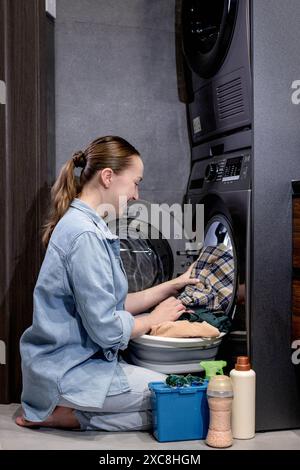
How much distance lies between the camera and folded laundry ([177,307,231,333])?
234cm

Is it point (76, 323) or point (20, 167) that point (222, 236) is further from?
point (20, 167)

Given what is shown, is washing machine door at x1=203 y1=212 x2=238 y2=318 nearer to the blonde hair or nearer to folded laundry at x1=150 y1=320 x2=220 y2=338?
folded laundry at x1=150 y1=320 x2=220 y2=338

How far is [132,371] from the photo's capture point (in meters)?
2.26

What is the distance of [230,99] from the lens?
93.8 inches

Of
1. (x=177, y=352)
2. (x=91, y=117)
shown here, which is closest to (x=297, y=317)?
(x=177, y=352)

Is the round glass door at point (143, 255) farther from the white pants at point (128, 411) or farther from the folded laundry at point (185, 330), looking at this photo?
the white pants at point (128, 411)

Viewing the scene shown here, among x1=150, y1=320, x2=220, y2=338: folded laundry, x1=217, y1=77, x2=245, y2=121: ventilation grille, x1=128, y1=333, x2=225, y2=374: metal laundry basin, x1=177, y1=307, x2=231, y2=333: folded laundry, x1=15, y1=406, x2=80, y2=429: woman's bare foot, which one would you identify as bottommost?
x1=15, y1=406, x2=80, y2=429: woman's bare foot

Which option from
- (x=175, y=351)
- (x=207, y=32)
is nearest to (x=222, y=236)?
(x=175, y=351)

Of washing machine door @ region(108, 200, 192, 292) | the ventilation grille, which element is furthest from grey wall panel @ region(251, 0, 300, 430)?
washing machine door @ region(108, 200, 192, 292)

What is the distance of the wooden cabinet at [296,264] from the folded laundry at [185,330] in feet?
0.93

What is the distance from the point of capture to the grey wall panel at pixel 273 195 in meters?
2.21

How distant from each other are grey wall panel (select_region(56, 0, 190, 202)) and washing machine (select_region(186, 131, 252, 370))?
0.31 metres

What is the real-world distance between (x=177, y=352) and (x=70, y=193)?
2.33 feet

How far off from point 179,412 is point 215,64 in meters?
1.37
